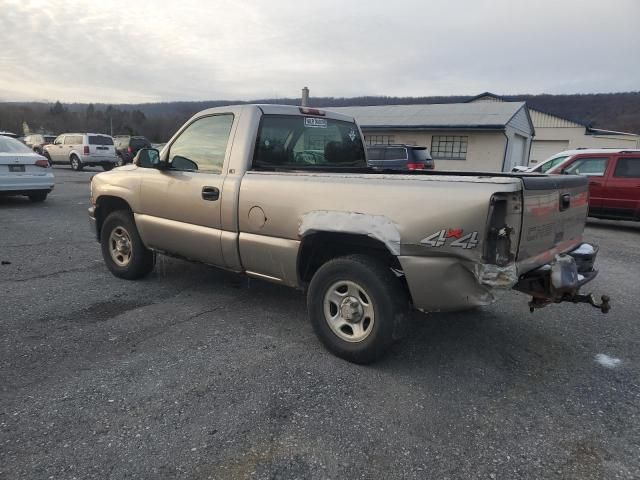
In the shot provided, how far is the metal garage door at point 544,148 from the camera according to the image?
106ft

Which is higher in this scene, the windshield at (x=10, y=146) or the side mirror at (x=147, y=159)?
the side mirror at (x=147, y=159)

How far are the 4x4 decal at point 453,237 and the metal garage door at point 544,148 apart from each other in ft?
109

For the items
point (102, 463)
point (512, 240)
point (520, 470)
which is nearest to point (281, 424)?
point (102, 463)

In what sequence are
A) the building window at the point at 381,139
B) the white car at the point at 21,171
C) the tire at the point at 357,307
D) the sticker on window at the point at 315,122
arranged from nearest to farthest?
the tire at the point at 357,307 → the sticker on window at the point at 315,122 → the white car at the point at 21,171 → the building window at the point at 381,139

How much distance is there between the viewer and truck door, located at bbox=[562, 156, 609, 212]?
9.91 meters

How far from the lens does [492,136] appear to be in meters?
23.4

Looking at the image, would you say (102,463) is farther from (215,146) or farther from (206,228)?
(215,146)

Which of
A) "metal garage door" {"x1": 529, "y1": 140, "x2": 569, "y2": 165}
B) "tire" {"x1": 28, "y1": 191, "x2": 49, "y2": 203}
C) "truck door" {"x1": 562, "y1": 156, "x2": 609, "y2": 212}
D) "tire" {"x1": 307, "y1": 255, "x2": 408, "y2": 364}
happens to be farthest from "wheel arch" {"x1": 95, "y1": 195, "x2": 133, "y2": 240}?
"metal garage door" {"x1": 529, "y1": 140, "x2": 569, "y2": 165}

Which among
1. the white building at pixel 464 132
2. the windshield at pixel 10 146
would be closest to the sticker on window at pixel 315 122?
the windshield at pixel 10 146

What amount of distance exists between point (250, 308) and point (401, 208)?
2.16 meters

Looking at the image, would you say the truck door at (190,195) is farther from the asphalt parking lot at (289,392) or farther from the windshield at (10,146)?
the windshield at (10,146)

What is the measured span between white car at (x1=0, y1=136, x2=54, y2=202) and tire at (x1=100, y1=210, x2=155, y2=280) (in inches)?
261

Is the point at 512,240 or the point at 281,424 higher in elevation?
the point at 512,240

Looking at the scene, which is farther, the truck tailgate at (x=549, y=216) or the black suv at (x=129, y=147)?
the black suv at (x=129, y=147)
